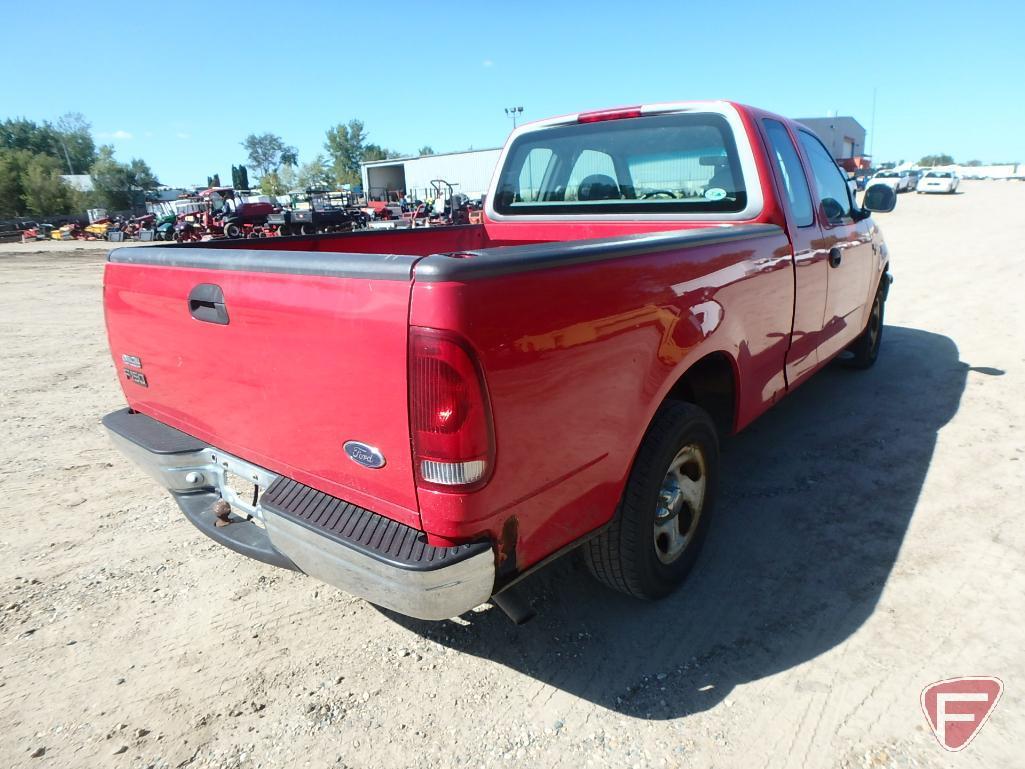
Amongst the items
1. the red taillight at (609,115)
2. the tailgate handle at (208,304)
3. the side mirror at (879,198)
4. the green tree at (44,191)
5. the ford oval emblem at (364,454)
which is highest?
the green tree at (44,191)

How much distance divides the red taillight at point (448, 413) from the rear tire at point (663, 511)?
2.96 ft

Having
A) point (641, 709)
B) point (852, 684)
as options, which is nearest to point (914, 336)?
point (852, 684)

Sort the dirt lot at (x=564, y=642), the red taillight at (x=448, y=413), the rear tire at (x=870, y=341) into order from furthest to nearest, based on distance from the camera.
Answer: the rear tire at (x=870, y=341), the dirt lot at (x=564, y=642), the red taillight at (x=448, y=413)

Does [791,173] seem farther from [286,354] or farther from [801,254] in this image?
[286,354]

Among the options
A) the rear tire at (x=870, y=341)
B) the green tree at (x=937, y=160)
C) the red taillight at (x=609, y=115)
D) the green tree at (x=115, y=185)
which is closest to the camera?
the red taillight at (x=609, y=115)

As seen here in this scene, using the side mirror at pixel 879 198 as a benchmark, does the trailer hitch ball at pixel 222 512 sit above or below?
below

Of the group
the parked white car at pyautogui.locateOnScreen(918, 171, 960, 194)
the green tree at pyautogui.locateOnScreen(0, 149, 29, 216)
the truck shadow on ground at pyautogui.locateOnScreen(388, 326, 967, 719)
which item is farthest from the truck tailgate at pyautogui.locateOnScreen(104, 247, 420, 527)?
the green tree at pyautogui.locateOnScreen(0, 149, 29, 216)

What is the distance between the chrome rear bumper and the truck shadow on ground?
0.84 meters

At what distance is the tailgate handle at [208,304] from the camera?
2205mm

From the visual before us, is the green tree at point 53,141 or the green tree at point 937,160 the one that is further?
the green tree at point 937,160

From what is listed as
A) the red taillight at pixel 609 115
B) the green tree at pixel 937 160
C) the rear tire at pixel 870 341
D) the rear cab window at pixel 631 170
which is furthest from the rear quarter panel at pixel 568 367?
the green tree at pixel 937 160

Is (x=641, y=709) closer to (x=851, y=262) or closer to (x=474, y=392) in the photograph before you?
(x=474, y=392)

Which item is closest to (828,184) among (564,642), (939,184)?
(564,642)

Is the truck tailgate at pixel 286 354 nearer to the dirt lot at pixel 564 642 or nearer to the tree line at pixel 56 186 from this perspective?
the dirt lot at pixel 564 642
